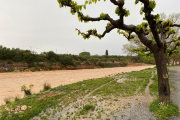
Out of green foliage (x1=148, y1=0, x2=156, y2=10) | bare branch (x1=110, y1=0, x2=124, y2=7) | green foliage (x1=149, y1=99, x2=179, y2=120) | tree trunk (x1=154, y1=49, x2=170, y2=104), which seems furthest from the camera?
tree trunk (x1=154, y1=49, x2=170, y2=104)

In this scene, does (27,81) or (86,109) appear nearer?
(86,109)

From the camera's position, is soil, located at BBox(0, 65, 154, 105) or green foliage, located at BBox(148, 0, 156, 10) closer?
green foliage, located at BBox(148, 0, 156, 10)

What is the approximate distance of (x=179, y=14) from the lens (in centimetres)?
2052

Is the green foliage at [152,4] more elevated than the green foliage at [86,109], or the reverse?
the green foliage at [152,4]

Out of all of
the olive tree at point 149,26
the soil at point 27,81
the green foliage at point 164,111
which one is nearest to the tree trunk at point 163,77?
the olive tree at point 149,26

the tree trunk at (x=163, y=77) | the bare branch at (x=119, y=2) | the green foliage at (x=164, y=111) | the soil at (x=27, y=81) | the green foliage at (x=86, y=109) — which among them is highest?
the bare branch at (x=119, y=2)

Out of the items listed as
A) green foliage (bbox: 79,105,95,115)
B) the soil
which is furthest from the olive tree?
the soil

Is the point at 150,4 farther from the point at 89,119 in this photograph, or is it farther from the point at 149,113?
the point at 89,119

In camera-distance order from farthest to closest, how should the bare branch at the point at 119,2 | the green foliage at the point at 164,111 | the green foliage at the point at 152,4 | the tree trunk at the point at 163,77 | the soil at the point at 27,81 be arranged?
the soil at the point at 27,81, the tree trunk at the point at 163,77, the green foliage at the point at 164,111, the bare branch at the point at 119,2, the green foliage at the point at 152,4

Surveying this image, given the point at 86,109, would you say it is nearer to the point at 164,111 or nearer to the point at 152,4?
the point at 164,111

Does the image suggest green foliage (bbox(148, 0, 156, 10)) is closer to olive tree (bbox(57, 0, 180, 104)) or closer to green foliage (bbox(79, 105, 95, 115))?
olive tree (bbox(57, 0, 180, 104))

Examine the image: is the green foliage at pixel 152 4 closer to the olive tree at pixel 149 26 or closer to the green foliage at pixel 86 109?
the olive tree at pixel 149 26

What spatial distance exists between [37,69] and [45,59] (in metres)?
4.53

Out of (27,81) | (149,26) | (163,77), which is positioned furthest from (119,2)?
(27,81)
